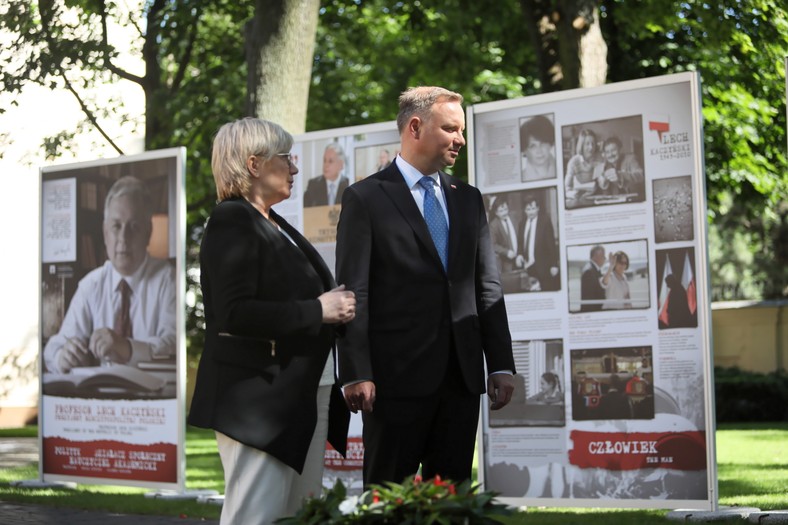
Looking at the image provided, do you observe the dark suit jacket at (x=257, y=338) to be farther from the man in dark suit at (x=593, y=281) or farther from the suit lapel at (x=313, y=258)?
the man in dark suit at (x=593, y=281)

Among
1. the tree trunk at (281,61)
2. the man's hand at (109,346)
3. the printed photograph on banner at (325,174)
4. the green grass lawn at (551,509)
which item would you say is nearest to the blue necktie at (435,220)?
the green grass lawn at (551,509)

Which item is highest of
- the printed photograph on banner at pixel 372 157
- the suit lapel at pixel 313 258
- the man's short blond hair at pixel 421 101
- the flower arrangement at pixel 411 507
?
the printed photograph on banner at pixel 372 157

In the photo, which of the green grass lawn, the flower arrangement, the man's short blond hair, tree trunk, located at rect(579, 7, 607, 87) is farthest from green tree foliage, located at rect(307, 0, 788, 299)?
the flower arrangement

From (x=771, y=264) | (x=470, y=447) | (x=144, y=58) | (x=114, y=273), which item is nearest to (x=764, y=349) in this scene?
(x=771, y=264)

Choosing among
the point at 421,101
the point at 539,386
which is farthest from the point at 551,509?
the point at 421,101

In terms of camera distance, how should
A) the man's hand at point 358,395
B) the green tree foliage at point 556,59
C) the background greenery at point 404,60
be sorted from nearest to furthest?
the man's hand at point 358,395, the background greenery at point 404,60, the green tree foliage at point 556,59

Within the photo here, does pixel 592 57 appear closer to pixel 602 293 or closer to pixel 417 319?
pixel 602 293

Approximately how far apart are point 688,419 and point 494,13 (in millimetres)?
14124

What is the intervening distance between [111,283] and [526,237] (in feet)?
12.4

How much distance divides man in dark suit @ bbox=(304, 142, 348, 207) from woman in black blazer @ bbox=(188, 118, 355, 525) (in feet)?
15.3

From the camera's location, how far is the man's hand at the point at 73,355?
1006cm

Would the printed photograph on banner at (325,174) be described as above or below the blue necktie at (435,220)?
above

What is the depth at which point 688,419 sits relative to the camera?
7188mm

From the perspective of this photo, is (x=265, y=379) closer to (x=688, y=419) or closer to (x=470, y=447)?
(x=470, y=447)
